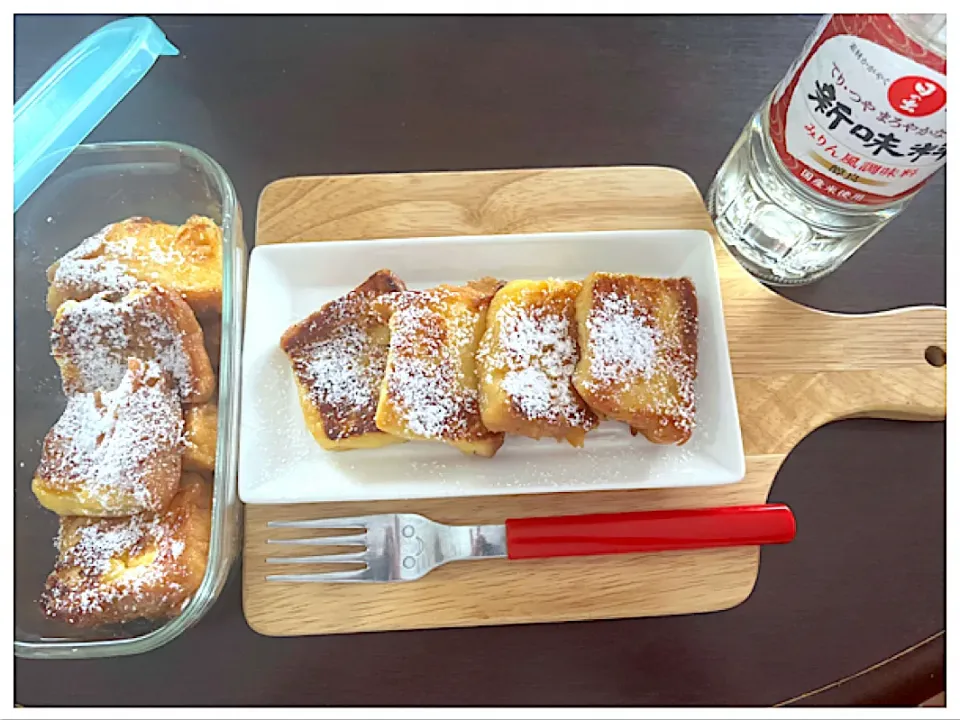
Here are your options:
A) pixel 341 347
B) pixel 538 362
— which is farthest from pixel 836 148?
pixel 341 347

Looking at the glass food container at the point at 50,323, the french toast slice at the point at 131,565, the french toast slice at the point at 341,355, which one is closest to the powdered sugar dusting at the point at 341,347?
the french toast slice at the point at 341,355

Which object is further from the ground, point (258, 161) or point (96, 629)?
point (258, 161)

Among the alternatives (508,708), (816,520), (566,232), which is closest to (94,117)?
(566,232)

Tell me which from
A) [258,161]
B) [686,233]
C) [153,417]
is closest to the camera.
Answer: [153,417]

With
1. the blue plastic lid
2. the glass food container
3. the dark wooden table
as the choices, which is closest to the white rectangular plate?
the glass food container

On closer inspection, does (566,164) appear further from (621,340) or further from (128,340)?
(128,340)

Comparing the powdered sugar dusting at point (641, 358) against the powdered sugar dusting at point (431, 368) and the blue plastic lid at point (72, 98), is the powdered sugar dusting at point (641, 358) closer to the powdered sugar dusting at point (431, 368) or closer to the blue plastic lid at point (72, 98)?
the powdered sugar dusting at point (431, 368)

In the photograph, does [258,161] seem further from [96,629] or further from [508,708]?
[508,708]
